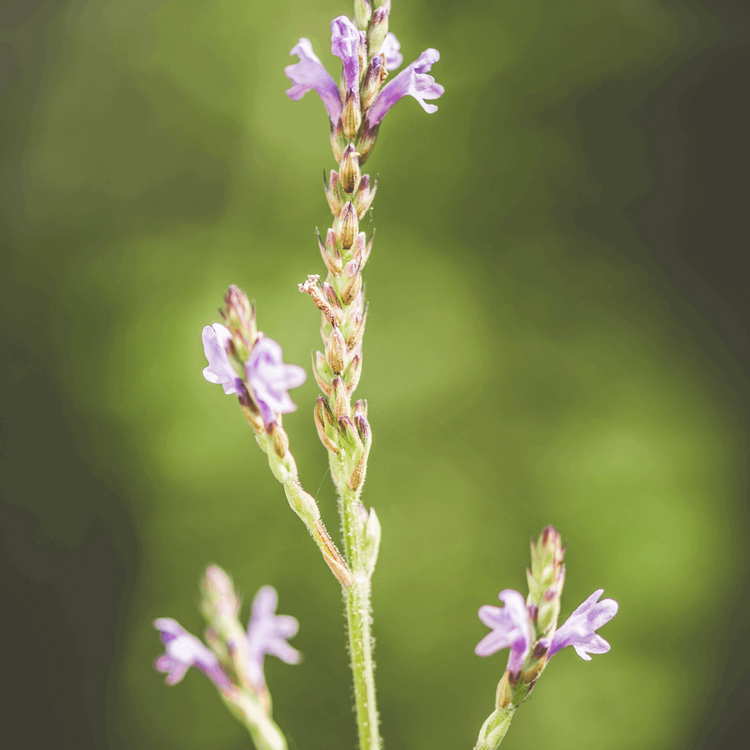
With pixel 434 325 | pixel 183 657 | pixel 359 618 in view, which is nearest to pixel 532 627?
pixel 359 618

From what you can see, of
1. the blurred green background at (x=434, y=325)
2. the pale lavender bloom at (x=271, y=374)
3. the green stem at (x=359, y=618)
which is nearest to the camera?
the pale lavender bloom at (x=271, y=374)

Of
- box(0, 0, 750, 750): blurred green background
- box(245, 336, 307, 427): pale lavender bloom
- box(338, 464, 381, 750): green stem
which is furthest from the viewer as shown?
box(0, 0, 750, 750): blurred green background

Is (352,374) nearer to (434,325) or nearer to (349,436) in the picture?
(349,436)

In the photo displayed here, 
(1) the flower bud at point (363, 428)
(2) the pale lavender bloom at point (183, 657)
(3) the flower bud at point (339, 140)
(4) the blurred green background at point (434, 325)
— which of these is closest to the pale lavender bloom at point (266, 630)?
(2) the pale lavender bloom at point (183, 657)

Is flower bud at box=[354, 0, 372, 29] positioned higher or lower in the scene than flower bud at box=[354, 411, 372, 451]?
higher

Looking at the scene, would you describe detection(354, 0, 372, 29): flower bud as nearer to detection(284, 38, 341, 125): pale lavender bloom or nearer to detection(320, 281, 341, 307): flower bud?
detection(284, 38, 341, 125): pale lavender bloom

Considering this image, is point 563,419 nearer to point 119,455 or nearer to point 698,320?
point 698,320

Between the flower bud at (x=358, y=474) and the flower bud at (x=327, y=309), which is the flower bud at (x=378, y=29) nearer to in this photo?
the flower bud at (x=327, y=309)

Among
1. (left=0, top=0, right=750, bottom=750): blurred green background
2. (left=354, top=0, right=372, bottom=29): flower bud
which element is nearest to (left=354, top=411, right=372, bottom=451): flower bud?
(left=354, top=0, right=372, bottom=29): flower bud
